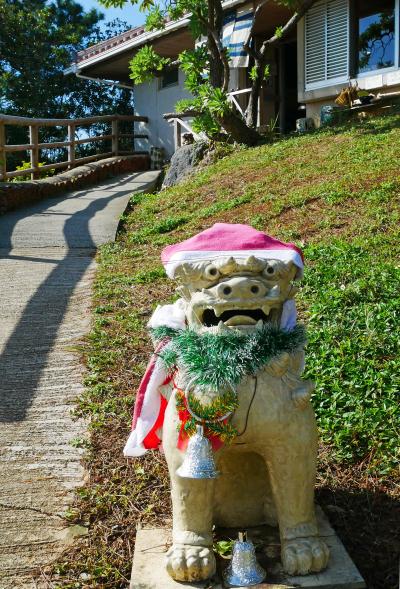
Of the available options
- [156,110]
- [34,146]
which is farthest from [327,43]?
[156,110]

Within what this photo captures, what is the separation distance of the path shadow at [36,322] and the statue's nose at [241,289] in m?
2.00

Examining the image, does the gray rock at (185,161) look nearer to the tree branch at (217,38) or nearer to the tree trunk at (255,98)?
the tree trunk at (255,98)

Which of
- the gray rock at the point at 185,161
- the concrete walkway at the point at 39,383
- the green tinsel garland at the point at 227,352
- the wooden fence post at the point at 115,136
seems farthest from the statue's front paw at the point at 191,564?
the wooden fence post at the point at 115,136

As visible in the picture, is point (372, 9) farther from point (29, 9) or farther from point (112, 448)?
point (29, 9)

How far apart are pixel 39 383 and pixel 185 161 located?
27.4ft

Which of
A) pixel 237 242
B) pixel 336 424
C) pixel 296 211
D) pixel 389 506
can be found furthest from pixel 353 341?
pixel 296 211

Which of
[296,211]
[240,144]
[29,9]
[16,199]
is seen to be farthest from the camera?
[29,9]

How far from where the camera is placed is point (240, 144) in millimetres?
11562

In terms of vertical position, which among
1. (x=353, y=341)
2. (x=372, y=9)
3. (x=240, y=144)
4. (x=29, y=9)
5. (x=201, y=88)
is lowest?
(x=353, y=341)

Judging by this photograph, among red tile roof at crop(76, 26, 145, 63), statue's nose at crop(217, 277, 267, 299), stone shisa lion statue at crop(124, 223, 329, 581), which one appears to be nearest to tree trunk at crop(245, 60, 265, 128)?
red tile roof at crop(76, 26, 145, 63)

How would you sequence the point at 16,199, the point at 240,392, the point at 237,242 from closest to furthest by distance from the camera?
the point at 240,392 → the point at 237,242 → the point at 16,199

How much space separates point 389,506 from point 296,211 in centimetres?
460

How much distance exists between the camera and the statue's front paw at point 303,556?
2135mm

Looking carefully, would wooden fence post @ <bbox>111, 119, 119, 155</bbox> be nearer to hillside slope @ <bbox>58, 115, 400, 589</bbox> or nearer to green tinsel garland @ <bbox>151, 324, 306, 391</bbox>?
hillside slope @ <bbox>58, 115, 400, 589</bbox>
